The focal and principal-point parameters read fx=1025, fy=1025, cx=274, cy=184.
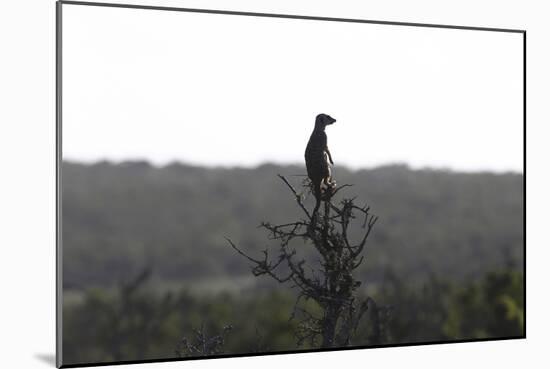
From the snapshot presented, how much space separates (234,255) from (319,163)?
17.9 metres

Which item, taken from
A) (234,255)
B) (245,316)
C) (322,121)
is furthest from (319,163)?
(234,255)

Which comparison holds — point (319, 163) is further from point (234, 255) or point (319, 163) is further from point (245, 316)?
point (234, 255)

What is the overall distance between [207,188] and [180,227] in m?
1.52

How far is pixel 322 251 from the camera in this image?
7348 millimetres

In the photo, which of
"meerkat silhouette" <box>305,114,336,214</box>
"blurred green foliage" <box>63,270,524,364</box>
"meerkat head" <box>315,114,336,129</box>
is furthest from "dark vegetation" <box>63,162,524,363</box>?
"meerkat silhouette" <box>305,114,336,214</box>

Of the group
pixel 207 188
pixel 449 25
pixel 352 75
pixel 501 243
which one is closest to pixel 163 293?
pixel 207 188

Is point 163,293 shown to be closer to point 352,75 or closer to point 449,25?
point 352,75

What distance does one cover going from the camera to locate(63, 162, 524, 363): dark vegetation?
19.0 m

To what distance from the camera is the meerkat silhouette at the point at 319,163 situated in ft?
25.1

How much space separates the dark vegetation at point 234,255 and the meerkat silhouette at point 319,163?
877 centimetres

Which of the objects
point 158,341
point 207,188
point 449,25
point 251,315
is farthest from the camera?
point 207,188

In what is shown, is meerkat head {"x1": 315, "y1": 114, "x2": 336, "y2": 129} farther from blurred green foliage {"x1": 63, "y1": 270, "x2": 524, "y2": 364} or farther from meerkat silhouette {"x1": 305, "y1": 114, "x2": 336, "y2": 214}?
blurred green foliage {"x1": 63, "y1": 270, "x2": 524, "y2": 364}

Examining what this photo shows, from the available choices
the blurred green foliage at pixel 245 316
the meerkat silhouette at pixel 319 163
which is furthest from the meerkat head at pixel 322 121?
the blurred green foliage at pixel 245 316

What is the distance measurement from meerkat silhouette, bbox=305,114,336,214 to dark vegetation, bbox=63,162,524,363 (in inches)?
345
